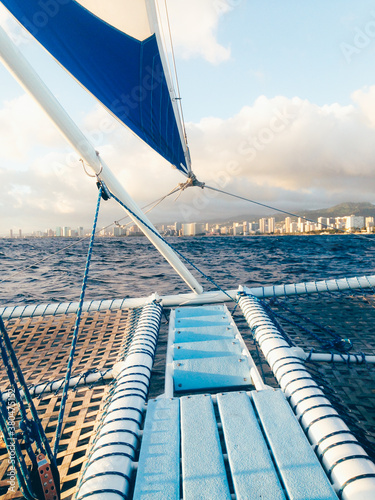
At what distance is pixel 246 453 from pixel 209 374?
167 centimetres

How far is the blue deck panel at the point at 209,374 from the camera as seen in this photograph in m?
4.14

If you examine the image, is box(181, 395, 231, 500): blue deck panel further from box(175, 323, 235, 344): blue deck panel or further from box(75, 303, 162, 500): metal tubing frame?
box(175, 323, 235, 344): blue deck panel

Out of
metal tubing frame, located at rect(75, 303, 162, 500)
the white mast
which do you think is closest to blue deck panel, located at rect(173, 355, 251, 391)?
metal tubing frame, located at rect(75, 303, 162, 500)

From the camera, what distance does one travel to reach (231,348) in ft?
16.0

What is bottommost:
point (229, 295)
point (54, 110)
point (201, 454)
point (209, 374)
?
point (209, 374)

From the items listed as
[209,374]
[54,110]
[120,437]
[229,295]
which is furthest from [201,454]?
[229,295]

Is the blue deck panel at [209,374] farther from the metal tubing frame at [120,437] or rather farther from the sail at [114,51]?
the sail at [114,51]

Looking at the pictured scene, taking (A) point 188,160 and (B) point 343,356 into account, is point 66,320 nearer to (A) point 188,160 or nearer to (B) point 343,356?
(A) point 188,160

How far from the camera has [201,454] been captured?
2.58 meters

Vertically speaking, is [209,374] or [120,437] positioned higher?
[120,437]

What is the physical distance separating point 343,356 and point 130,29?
729cm

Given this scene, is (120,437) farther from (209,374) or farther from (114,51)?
(114,51)

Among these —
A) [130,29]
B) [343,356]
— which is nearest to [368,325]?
[343,356]

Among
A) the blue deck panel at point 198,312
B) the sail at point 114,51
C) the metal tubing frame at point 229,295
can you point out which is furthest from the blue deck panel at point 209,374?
the sail at point 114,51
